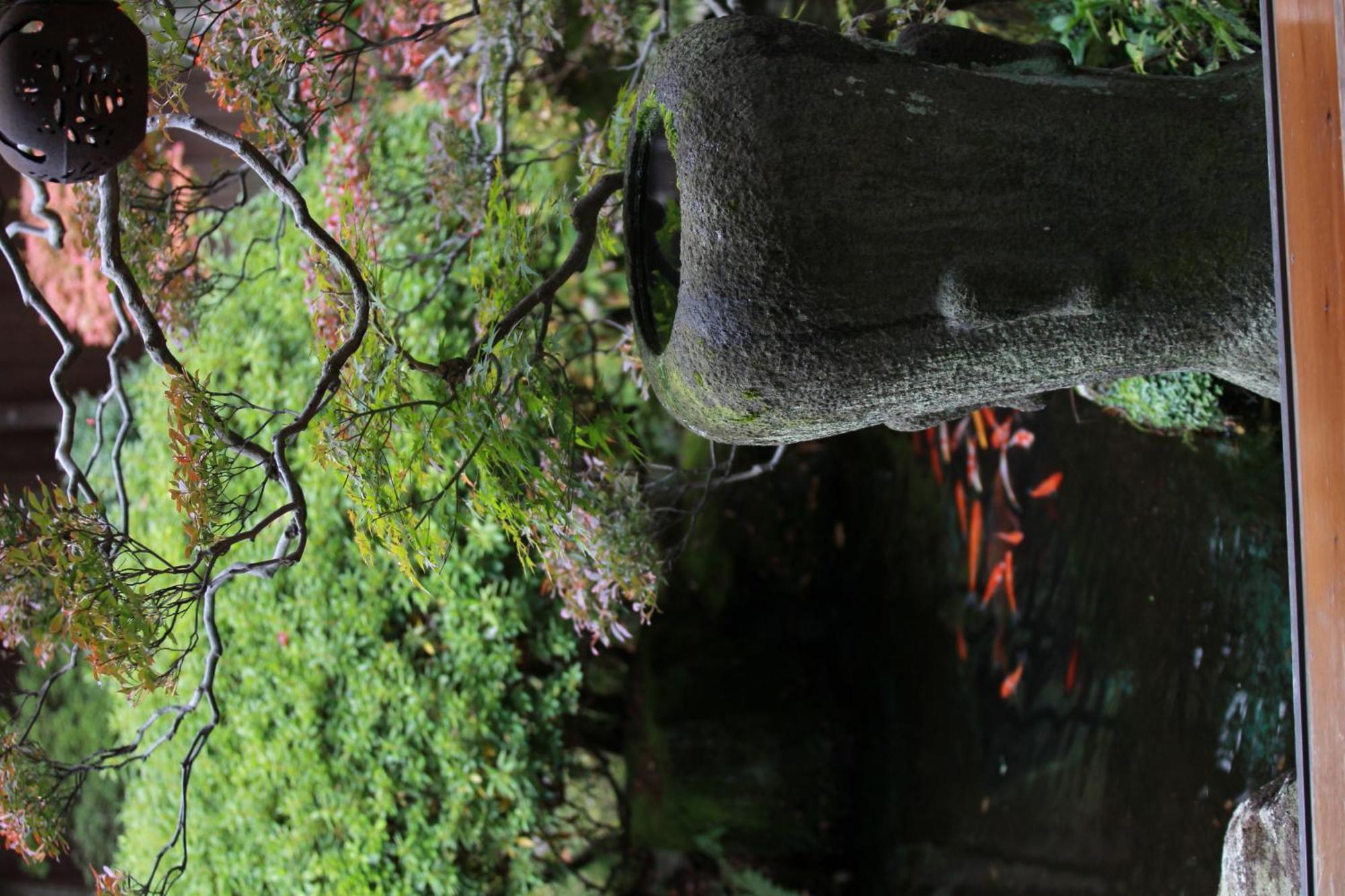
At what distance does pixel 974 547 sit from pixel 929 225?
3.30 metres

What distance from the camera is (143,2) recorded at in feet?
6.51

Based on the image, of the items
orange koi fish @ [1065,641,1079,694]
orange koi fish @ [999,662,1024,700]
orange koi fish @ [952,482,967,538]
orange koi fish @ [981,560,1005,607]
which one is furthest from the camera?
orange koi fish @ [952,482,967,538]

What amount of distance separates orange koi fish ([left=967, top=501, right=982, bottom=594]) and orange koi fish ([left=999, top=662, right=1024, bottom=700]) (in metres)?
0.42

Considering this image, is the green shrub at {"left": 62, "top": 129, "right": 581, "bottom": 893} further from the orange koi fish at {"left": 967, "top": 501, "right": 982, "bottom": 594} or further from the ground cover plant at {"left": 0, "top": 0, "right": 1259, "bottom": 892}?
the orange koi fish at {"left": 967, "top": 501, "right": 982, "bottom": 594}

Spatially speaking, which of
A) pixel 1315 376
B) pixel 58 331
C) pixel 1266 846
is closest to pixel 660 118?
pixel 1315 376

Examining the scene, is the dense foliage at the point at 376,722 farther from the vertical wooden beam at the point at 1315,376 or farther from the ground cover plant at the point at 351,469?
the vertical wooden beam at the point at 1315,376

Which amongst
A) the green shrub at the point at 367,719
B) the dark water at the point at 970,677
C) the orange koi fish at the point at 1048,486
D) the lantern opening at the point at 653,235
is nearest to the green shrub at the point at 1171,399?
the dark water at the point at 970,677

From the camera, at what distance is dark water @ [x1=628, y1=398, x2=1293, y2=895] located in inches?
134

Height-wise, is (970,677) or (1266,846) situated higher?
(970,677)

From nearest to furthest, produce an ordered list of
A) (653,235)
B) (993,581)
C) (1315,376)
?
(1315,376), (653,235), (993,581)

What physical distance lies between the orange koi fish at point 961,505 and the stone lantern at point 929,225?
2896 millimetres

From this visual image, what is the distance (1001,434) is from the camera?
455 cm

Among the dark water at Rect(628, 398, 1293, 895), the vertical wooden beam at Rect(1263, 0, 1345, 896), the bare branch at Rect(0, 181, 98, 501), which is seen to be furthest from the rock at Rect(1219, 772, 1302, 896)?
the bare branch at Rect(0, 181, 98, 501)

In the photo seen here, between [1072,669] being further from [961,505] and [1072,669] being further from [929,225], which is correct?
[929,225]
